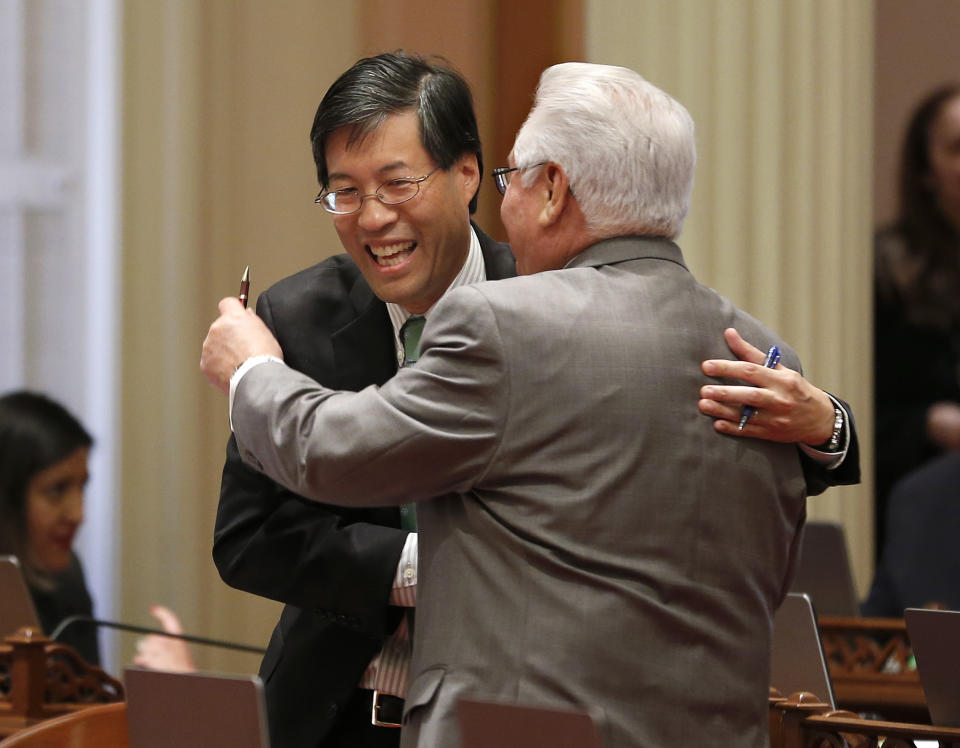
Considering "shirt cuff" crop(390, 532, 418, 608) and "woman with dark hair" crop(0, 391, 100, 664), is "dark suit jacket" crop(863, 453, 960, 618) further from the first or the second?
"shirt cuff" crop(390, 532, 418, 608)

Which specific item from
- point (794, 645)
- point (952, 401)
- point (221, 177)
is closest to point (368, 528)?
point (794, 645)

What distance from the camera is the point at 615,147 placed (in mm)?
1681

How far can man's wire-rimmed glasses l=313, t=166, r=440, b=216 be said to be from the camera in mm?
2014

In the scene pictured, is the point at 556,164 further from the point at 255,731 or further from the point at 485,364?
the point at 255,731

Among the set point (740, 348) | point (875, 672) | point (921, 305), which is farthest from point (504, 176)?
point (921, 305)

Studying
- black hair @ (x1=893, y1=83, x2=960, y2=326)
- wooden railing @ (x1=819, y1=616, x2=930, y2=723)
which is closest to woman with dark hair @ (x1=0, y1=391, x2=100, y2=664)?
wooden railing @ (x1=819, y1=616, x2=930, y2=723)

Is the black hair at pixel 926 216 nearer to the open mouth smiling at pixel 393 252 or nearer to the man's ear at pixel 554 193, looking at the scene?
the open mouth smiling at pixel 393 252

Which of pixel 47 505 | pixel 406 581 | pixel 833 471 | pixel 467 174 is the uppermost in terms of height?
pixel 467 174

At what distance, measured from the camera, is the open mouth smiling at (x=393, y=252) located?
6.64 feet

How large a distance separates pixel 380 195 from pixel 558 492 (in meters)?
0.61

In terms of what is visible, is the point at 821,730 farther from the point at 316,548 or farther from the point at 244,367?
the point at 244,367

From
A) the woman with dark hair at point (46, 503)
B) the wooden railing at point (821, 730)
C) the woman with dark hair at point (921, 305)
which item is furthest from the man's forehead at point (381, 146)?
the woman with dark hair at point (921, 305)

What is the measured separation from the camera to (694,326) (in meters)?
1.68

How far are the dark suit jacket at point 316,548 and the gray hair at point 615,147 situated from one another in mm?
420
